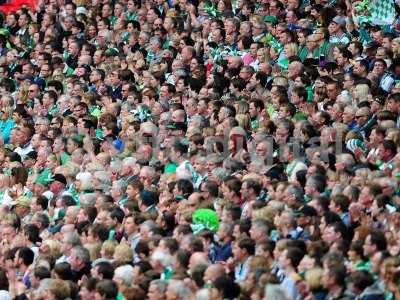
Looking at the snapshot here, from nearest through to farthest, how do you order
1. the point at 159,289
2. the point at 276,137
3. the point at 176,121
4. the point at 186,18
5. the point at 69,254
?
the point at 159,289 < the point at 69,254 < the point at 276,137 < the point at 176,121 < the point at 186,18

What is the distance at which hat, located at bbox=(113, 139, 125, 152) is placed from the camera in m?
19.6

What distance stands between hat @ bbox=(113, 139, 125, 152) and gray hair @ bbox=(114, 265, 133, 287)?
5.17 meters

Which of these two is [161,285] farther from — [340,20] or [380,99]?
[340,20]

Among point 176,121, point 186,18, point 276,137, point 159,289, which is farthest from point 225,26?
point 159,289

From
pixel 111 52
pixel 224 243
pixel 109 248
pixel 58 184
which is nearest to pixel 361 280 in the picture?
pixel 224 243

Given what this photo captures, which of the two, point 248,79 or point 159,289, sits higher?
point 159,289

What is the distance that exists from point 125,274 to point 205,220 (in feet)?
5.77

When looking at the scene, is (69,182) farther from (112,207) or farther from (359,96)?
(359,96)

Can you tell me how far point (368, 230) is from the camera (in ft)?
46.9

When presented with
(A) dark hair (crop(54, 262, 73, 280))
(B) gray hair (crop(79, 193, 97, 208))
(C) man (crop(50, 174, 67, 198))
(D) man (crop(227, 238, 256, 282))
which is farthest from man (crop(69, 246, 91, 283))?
(C) man (crop(50, 174, 67, 198))

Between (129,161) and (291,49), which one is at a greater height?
(129,161)

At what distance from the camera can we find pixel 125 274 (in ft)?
47.1

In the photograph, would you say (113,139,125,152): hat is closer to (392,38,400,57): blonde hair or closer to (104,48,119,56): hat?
(104,48,119,56): hat

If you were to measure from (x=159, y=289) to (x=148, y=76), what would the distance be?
852 cm
